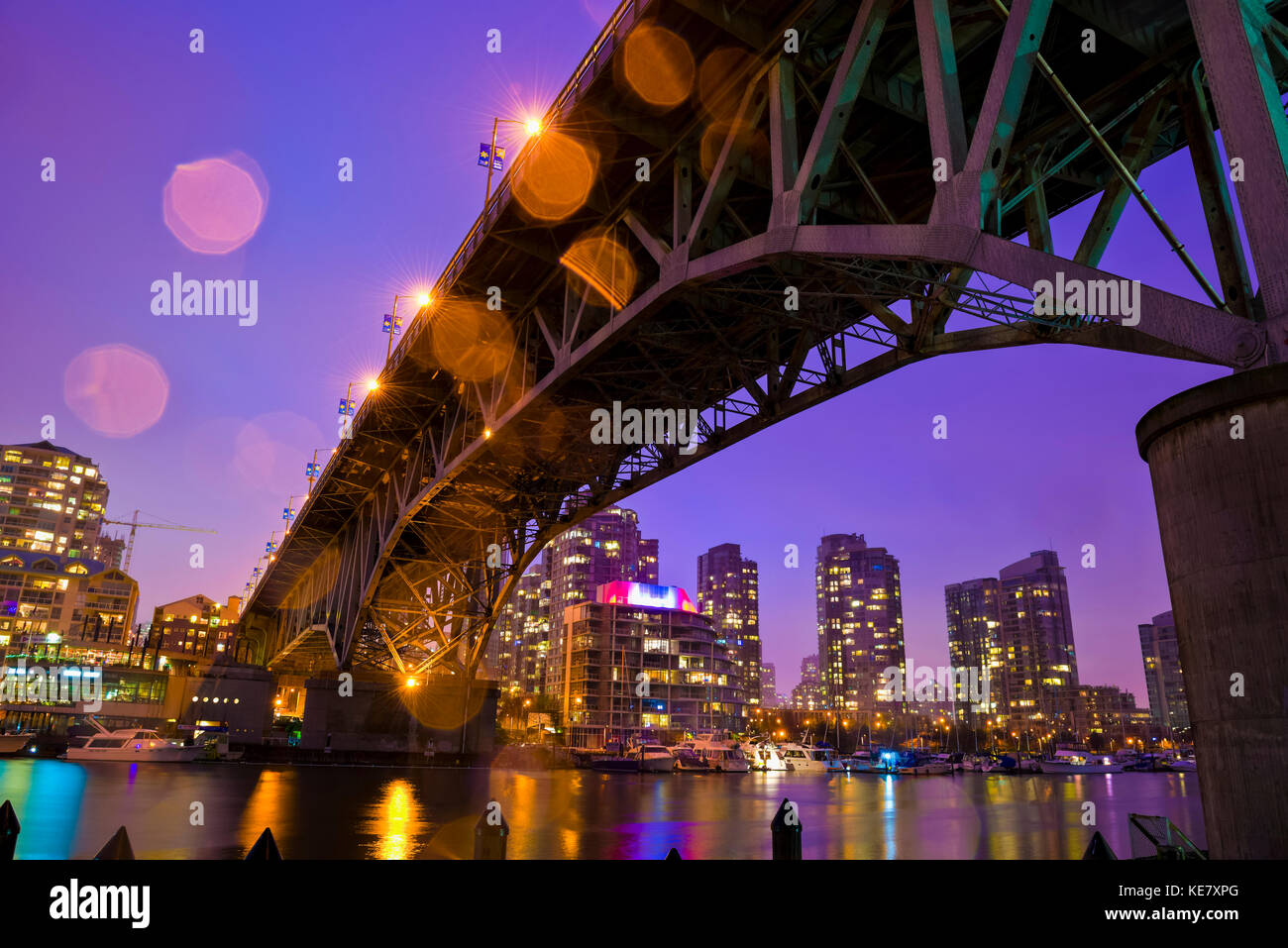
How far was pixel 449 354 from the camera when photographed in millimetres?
30281

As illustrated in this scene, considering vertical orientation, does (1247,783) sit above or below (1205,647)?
below

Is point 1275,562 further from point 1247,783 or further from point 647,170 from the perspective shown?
point 647,170

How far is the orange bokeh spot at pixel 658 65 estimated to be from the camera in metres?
16.2

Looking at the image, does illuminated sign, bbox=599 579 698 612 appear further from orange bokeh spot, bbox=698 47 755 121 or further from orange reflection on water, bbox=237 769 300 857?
orange bokeh spot, bbox=698 47 755 121

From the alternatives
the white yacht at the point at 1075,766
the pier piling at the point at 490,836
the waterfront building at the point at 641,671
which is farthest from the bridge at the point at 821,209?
the waterfront building at the point at 641,671

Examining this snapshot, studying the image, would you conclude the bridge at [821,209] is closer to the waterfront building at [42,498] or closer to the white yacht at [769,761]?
the white yacht at [769,761]

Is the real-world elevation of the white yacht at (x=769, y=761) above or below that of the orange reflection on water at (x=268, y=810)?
below

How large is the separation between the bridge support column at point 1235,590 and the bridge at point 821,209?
14 cm

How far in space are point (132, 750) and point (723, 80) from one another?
50262 mm

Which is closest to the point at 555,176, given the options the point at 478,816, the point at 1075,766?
the point at 478,816

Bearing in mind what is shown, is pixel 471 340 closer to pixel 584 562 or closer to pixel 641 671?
pixel 641 671

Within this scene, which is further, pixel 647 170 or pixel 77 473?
pixel 77 473
